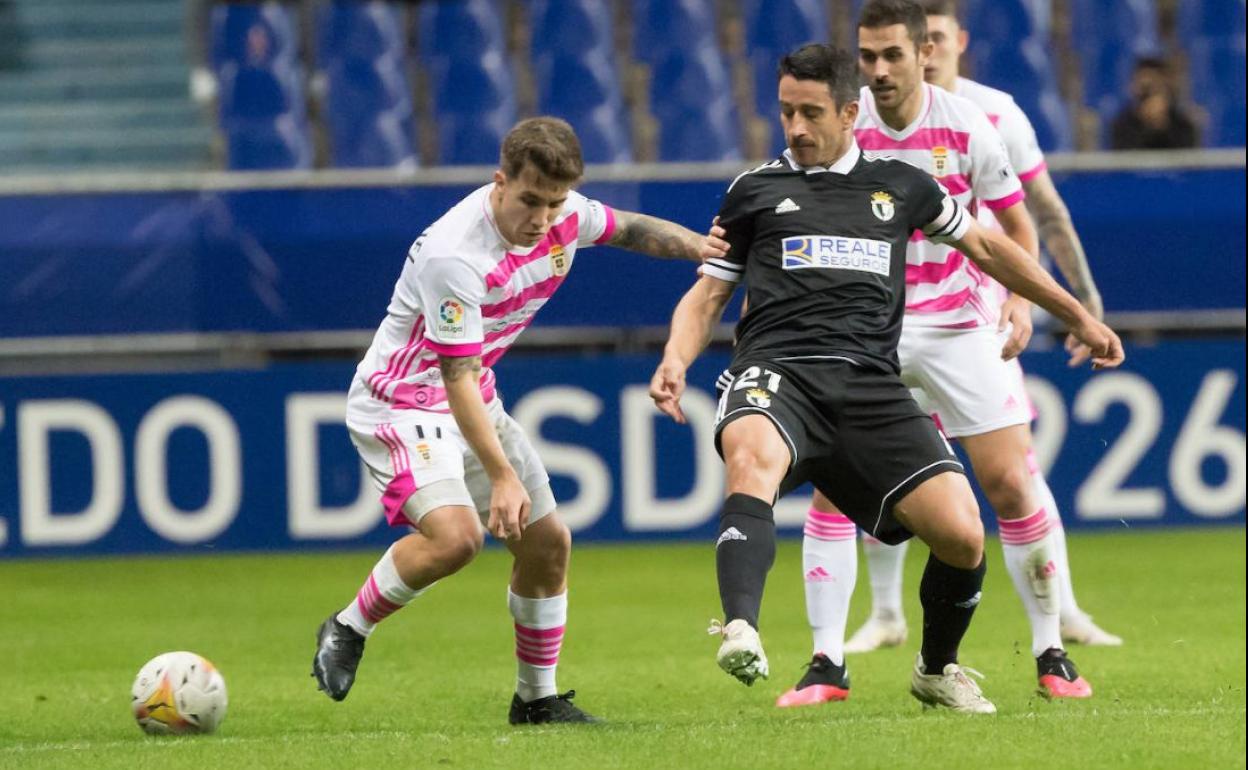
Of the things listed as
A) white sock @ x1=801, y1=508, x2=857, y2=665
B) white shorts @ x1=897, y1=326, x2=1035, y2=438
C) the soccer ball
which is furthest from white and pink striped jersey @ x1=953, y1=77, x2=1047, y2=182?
the soccer ball

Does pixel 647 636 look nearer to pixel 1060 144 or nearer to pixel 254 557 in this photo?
pixel 254 557

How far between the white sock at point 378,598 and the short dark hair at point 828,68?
1.76 meters

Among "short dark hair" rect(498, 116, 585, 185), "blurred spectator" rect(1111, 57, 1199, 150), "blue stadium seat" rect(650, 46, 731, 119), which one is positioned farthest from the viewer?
"blue stadium seat" rect(650, 46, 731, 119)

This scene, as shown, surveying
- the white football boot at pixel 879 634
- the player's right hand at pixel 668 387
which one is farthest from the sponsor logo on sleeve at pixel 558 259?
the white football boot at pixel 879 634

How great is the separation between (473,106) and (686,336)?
316 inches

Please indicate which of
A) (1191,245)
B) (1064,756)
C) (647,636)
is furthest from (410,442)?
(1191,245)

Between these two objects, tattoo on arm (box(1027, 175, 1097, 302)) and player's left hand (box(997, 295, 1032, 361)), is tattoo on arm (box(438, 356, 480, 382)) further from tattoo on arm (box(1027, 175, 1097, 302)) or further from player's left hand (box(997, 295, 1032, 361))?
tattoo on arm (box(1027, 175, 1097, 302))

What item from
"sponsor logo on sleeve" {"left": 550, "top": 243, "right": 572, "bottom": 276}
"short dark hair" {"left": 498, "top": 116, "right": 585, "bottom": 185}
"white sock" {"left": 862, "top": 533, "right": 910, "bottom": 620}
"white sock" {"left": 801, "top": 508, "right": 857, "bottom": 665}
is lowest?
"white sock" {"left": 862, "top": 533, "right": 910, "bottom": 620}

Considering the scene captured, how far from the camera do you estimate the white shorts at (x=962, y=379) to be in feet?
22.1

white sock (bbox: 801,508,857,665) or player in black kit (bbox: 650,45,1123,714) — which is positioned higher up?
player in black kit (bbox: 650,45,1123,714)

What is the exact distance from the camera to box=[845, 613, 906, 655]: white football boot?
7871 mm

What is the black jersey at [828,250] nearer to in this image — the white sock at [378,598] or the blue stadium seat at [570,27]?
the white sock at [378,598]

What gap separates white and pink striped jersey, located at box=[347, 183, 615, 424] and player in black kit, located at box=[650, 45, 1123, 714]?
421 millimetres

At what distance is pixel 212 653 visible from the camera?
8.19 meters
